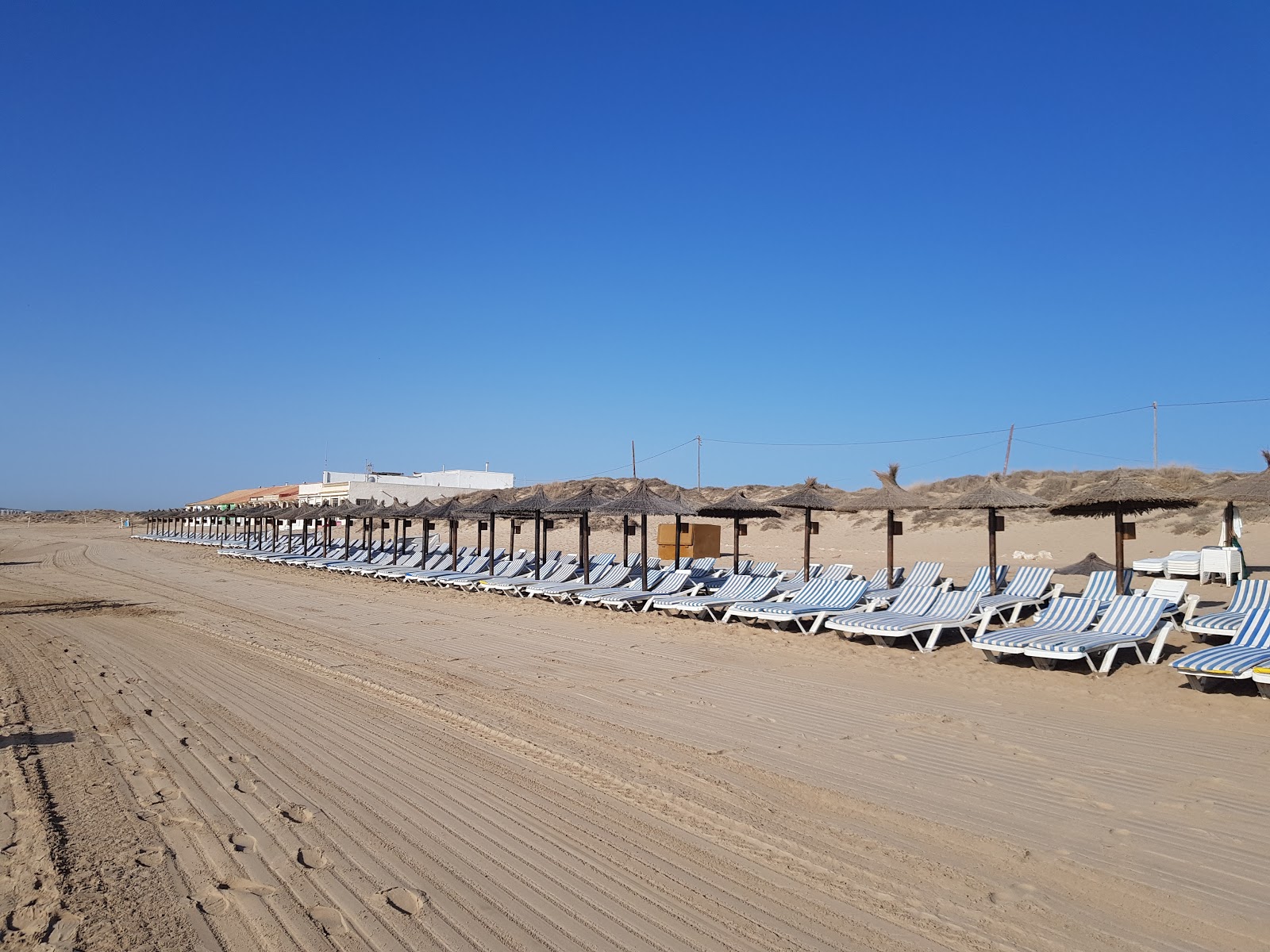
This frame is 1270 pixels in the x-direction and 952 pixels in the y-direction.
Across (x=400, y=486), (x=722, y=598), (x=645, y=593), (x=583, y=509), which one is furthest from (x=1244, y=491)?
(x=400, y=486)

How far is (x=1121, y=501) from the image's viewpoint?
33.9 ft

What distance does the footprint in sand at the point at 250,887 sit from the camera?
3312mm

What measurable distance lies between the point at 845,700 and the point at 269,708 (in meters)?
4.70

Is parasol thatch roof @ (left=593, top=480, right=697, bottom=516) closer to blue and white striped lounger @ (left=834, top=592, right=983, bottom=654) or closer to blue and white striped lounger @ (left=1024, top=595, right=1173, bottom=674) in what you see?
blue and white striped lounger @ (left=834, top=592, right=983, bottom=654)

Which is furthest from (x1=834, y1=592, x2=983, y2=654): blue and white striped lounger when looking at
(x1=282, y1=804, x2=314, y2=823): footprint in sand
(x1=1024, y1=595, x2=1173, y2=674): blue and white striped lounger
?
(x1=282, y1=804, x2=314, y2=823): footprint in sand

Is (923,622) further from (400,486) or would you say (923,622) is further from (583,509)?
(400,486)

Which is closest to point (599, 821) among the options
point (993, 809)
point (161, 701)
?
point (993, 809)

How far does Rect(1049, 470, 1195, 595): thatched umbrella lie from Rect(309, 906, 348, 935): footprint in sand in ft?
32.3

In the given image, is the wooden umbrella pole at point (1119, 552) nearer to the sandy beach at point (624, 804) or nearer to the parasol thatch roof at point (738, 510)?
the sandy beach at point (624, 804)

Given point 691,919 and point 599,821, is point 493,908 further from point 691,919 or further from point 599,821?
point 599,821

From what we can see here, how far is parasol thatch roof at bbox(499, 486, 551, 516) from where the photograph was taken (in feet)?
54.6

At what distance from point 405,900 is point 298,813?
123cm

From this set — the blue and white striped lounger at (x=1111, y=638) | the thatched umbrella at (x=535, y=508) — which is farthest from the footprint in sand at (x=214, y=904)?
the thatched umbrella at (x=535, y=508)

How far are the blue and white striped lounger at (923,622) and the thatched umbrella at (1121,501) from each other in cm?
176
